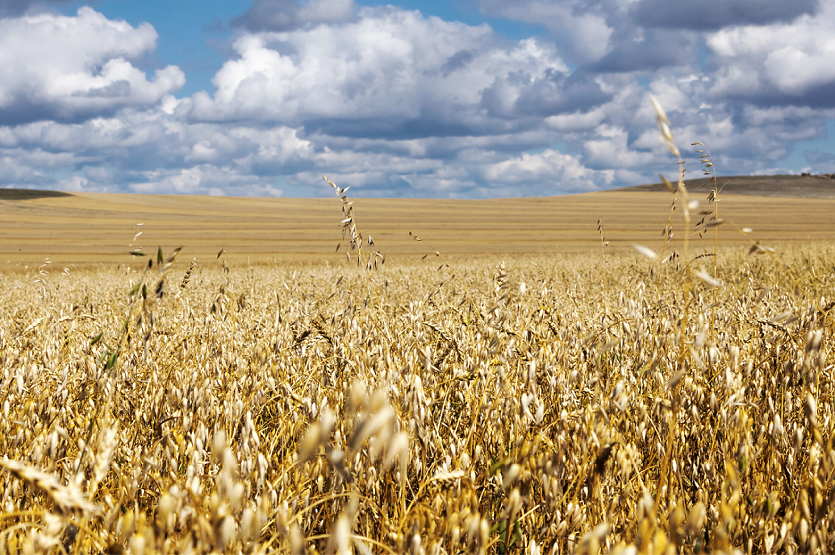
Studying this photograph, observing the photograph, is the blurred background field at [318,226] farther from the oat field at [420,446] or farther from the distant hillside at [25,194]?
the oat field at [420,446]

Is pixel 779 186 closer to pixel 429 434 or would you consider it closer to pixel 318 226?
pixel 318 226

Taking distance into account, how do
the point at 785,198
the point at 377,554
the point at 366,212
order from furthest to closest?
the point at 785,198 < the point at 366,212 < the point at 377,554

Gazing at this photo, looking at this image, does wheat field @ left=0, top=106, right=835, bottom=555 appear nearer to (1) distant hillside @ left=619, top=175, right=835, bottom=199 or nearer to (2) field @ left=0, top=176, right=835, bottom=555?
(2) field @ left=0, top=176, right=835, bottom=555

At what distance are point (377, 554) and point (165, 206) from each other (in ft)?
238

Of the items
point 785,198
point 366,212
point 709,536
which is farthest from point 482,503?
point 785,198

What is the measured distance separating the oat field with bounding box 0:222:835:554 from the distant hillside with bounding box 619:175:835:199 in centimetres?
9427

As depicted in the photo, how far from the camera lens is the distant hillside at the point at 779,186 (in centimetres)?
9173

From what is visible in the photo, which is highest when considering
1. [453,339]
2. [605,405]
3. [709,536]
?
[453,339]

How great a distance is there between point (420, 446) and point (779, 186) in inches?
4607

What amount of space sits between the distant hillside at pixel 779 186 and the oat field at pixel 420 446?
309 ft

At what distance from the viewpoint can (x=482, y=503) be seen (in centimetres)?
181

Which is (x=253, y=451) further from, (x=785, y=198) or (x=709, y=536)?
(x=785, y=198)

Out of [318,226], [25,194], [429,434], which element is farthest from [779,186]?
[429,434]

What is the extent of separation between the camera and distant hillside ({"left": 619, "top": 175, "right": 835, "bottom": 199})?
91.7m
